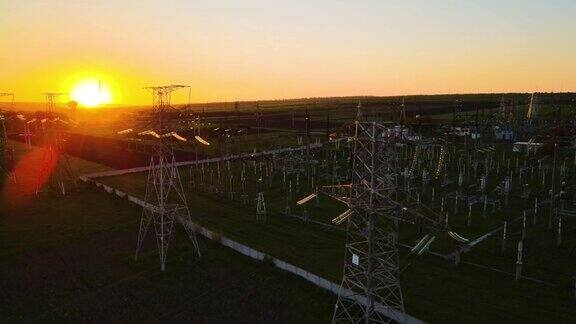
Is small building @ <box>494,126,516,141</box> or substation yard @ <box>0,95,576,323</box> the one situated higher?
small building @ <box>494,126,516,141</box>

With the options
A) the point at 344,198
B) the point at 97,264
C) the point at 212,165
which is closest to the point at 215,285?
the point at 97,264

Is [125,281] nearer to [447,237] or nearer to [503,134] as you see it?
[447,237]

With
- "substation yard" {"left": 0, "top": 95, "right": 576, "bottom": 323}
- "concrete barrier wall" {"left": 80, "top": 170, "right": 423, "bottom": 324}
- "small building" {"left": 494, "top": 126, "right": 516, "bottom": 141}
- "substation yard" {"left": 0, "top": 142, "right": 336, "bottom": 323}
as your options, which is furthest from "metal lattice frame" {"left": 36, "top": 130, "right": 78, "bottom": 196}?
"small building" {"left": 494, "top": 126, "right": 516, "bottom": 141}

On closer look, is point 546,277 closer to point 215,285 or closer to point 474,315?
point 474,315

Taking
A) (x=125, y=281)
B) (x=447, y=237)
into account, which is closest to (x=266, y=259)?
(x=125, y=281)

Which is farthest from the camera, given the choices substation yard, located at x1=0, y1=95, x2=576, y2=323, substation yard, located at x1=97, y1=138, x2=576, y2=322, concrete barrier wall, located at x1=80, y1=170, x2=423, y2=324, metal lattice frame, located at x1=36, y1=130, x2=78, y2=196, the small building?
the small building

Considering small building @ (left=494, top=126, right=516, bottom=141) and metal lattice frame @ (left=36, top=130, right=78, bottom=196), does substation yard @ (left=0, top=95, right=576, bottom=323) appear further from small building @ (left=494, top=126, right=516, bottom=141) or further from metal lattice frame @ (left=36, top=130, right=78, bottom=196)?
small building @ (left=494, top=126, right=516, bottom=141)
